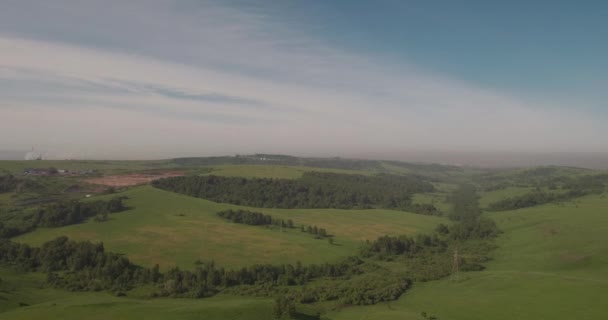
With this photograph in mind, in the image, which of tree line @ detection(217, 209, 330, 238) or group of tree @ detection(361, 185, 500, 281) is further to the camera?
tree line @ detection(217, 209, 330, 238)

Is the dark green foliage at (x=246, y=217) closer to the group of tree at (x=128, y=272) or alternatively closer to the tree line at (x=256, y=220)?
the tree line at (x=256, y=220)

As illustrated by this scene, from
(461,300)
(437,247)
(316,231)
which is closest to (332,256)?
(316,231)

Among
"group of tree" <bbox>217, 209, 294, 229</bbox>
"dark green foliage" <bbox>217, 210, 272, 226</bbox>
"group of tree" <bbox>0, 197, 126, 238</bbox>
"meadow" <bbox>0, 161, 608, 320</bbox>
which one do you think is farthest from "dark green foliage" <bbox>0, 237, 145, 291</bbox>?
"group of tree" <bbox>217, 209, 294, 229</bbox>

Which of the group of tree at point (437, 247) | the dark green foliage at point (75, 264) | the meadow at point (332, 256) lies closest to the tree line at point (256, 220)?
the meadow at point (332, 256)

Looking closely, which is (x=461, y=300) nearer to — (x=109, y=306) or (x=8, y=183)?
(x=109, y=306)

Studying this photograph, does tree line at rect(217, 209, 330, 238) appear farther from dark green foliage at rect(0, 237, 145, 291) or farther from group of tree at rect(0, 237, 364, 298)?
dark green foliage at rect(0, 237, 145, 291)
